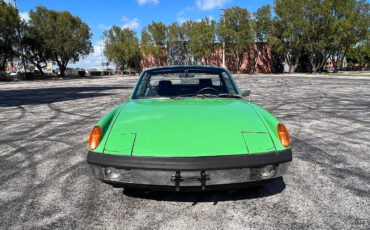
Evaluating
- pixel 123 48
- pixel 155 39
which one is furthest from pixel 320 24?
pixel 123 48

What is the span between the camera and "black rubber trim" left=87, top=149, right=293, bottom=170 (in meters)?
2.05

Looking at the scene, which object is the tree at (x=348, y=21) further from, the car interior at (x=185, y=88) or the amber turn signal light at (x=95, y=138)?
the amber turn signal light at (x=95, y=138)

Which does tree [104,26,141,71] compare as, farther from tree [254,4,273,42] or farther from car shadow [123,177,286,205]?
car shadow [123,177,286,205]

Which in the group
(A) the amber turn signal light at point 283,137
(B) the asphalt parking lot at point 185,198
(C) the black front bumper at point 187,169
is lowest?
(B) the asphalt parking lot at point 185,198

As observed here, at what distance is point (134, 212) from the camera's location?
2379mm

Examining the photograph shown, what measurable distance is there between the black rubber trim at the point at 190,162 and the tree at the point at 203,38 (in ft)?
165

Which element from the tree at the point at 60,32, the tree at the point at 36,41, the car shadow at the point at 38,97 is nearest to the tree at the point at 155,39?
the tree at the point at 60,32

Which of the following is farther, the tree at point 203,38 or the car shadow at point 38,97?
the tree at point 203,38

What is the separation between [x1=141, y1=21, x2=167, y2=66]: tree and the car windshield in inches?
2046

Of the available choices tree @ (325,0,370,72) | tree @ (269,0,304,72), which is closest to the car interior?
tree @ (325,0,370,72)

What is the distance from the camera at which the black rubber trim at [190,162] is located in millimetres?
2047

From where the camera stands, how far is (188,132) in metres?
2.31

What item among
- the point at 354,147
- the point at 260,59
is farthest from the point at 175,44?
the point at 354,147

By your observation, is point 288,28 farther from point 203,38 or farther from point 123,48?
point 123,48
